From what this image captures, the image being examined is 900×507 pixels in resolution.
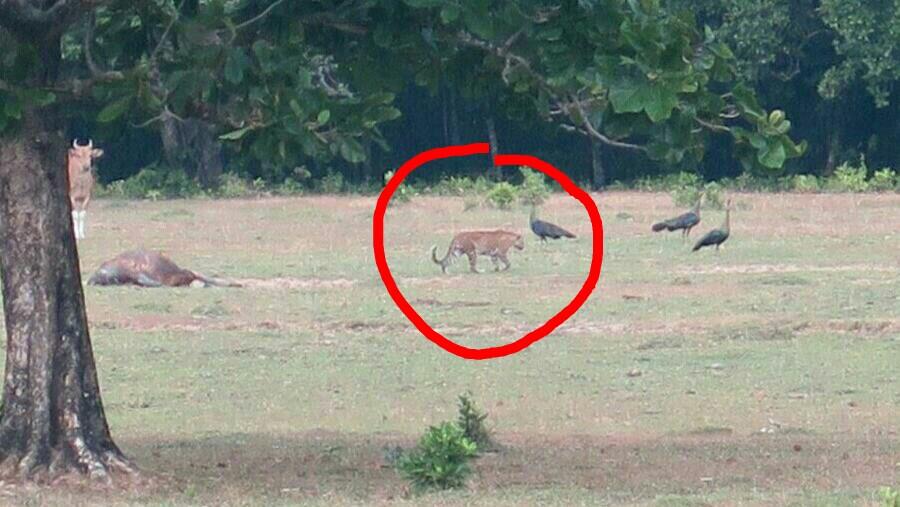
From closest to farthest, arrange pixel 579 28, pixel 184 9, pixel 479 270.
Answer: pixel 579 28
pixel 184 9
pixel 479 270

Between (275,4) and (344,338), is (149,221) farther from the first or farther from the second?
(275,4)

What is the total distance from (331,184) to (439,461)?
85.2 feet

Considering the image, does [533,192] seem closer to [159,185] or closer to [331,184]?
[331,184]

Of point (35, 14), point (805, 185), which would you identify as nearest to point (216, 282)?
point (35, 14)

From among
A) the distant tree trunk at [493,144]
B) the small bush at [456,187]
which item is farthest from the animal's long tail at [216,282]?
the distant tree trunk at [493,144]

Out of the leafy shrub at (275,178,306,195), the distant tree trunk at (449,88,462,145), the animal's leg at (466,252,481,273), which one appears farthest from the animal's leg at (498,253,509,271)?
the distant tree trunk at (449,88,462,145)

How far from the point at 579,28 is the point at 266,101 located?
1404 mm

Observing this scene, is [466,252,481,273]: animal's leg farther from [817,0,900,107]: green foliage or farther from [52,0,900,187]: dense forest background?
[817,0,900,107]: green foliage

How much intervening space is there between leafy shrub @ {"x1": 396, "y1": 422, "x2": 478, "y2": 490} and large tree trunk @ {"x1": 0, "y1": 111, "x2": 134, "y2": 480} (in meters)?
1.51

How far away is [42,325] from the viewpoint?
358 inches

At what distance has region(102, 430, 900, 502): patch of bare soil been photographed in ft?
31.6

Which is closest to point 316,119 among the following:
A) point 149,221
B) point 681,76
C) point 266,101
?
point 266,101

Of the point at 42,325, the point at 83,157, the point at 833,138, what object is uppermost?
the point at 83,157

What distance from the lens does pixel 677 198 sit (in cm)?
2967
